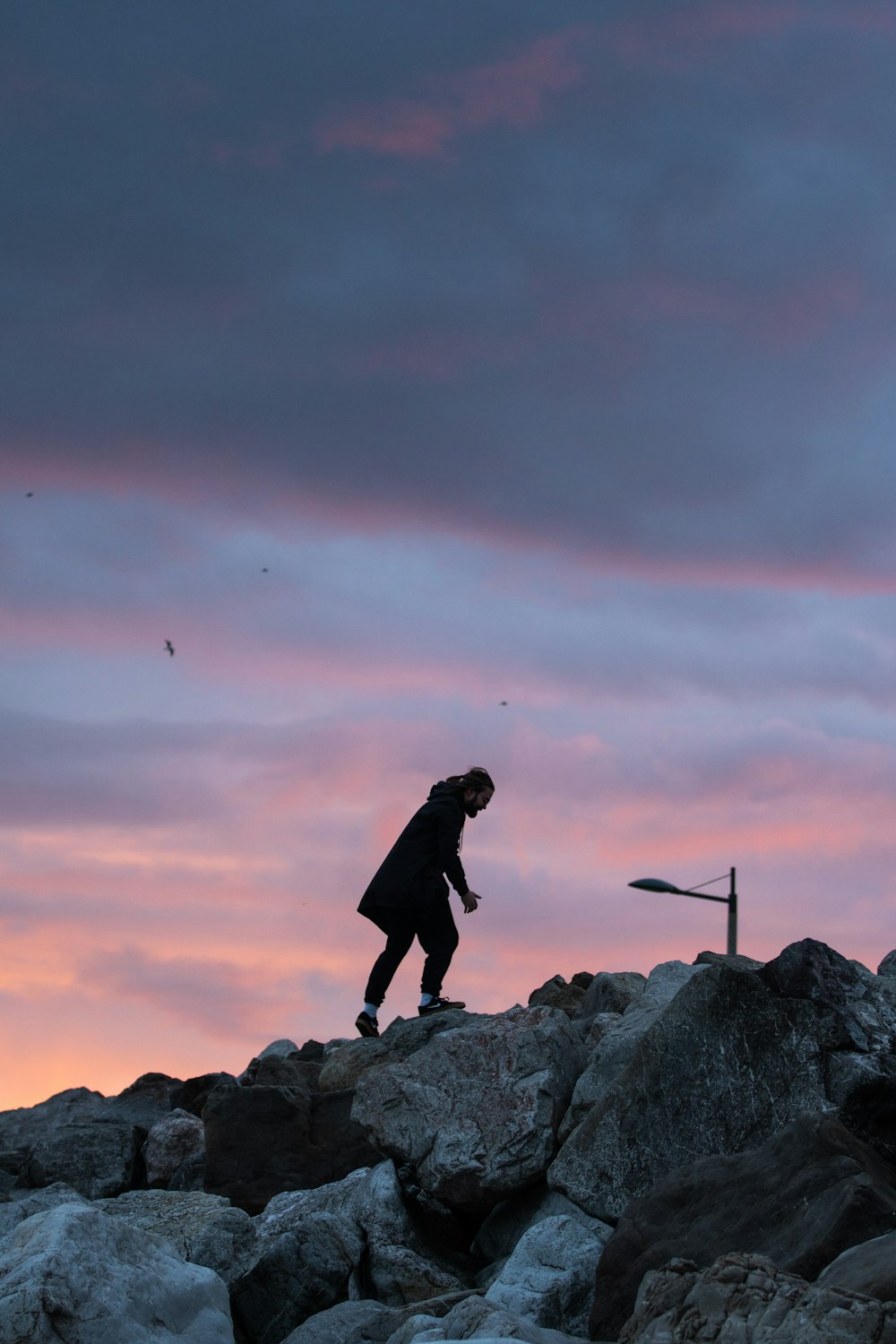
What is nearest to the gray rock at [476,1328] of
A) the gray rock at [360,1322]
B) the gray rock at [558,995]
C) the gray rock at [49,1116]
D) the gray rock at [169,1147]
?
the gray rock at [360,1322]

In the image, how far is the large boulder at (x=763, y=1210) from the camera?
5711 mm

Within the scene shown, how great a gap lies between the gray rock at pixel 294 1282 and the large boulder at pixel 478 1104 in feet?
2.15

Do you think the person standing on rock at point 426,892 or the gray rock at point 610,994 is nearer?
the gray rock at point 610,994

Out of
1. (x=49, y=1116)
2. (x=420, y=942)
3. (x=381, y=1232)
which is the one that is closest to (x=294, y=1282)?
(x=381, y=1232)

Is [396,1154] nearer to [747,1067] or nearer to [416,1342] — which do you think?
[747,1067]

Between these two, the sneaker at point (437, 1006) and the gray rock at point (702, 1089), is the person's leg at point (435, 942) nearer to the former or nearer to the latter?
the sneaker at point (437, 1006)

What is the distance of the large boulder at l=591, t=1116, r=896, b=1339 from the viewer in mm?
5711

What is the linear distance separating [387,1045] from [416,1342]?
17.4ft

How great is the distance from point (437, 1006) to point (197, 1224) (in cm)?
309

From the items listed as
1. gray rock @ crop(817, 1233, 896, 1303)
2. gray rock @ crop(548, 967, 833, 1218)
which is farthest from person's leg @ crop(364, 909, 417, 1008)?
gray rock @ crop(817, 1233, 896, 1303)

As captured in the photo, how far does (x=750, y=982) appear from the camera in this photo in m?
7.60

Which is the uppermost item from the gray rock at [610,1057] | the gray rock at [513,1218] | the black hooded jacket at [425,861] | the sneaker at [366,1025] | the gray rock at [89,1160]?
the black hooded jacket at [425,861]

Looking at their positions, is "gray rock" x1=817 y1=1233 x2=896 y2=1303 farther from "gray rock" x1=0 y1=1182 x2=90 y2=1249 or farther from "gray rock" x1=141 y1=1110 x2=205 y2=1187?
"gray rock" x1=141 y1=1110 x2=205 y2=1187

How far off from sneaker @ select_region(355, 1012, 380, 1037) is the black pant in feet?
0.44
